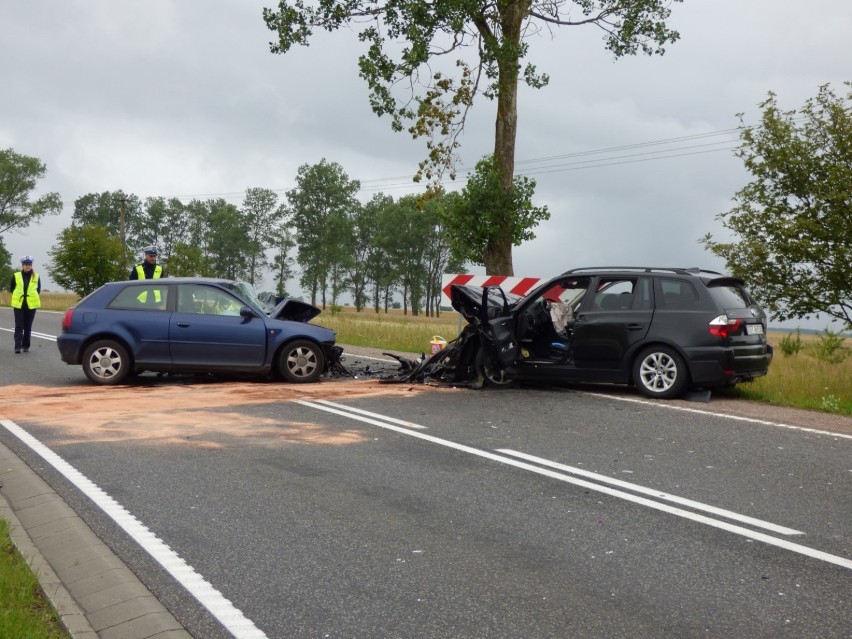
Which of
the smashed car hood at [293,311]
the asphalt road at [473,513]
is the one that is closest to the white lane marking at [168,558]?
the asphalt road at [473,513]

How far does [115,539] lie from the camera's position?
217 inches


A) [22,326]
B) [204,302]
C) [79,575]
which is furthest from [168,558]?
[22,326]

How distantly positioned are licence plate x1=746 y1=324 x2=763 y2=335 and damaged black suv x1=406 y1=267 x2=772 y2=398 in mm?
15

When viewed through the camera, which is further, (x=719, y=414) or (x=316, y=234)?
(x=316, y=234)

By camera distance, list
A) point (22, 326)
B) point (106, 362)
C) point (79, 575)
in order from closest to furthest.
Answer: point (79, 575) < point (106, 362) < point (22, 326)

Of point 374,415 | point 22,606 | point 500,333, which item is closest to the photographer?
point 22,606

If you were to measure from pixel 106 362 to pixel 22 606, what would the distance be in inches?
384

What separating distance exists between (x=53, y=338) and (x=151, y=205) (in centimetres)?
10209

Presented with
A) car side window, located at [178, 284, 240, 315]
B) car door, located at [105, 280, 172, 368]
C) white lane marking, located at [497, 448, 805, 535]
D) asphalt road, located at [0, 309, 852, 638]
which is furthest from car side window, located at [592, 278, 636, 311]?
car door, located at [105, 280, 172, 368]

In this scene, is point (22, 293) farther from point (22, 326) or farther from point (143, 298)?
point (143, 298)

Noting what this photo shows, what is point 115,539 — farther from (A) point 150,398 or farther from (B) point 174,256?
(B) point 174,256

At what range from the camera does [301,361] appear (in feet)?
45.2

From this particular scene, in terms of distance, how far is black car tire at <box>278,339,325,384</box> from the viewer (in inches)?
539

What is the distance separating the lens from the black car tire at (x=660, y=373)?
11938 mm
